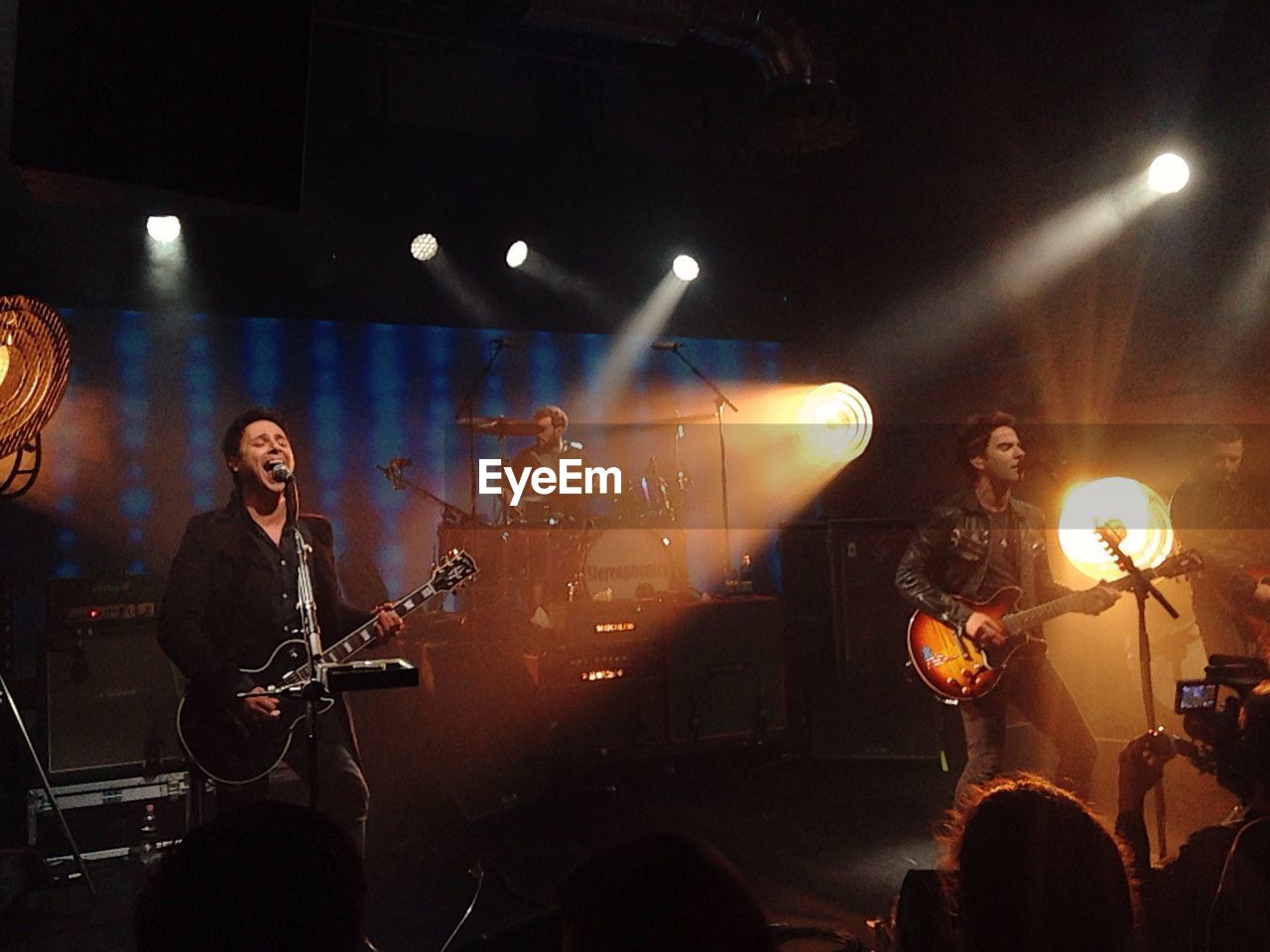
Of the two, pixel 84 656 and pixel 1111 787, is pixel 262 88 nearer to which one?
pixel 84 656

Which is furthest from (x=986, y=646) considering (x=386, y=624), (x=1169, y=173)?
(x=1169, y=173)

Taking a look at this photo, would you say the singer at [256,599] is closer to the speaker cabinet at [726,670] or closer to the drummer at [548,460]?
the drummer at [548,460]

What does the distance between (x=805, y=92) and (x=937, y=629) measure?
319cm


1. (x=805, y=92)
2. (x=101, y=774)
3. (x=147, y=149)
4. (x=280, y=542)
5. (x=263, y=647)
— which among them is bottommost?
(x=101, y=774)

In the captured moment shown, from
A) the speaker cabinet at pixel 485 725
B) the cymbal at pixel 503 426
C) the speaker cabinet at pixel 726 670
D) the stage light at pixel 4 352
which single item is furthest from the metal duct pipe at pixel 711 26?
the speaker cabinet at pixel 485 725

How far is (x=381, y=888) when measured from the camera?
4641 millimetres

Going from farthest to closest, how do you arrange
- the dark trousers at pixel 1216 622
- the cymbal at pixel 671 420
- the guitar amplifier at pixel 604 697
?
the cymbal at pixel 671 420, the guitar amplifier at pixel 604 697, the dark trousers at pixel 1216 622

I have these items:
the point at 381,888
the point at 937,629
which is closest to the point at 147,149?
the point at 381,888

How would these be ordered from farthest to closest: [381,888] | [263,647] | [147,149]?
[381,888]
[263,647]
[147,149]

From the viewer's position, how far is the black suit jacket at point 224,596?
3512 mm

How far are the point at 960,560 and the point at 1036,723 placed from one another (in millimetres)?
811

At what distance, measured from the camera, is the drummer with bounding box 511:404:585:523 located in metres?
6.84

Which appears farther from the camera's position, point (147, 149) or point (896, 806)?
point (896, 806)

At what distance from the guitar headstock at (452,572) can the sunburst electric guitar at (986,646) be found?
214 cm
